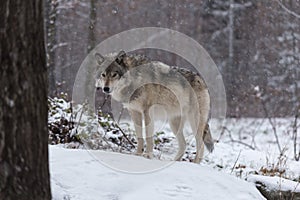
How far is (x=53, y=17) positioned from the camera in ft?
40.2

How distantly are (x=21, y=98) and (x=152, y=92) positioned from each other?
3528mm

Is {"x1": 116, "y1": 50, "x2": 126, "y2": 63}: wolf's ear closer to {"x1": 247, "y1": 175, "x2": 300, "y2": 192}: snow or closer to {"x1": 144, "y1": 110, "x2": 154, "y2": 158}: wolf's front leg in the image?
{"x1": 144, "y1": 110, "x2": 154, "y2": 158}: wolf's front leg

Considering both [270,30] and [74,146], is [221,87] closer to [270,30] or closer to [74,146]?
[270,30]

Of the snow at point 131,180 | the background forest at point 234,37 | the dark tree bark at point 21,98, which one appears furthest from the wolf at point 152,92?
the background forest at point 234,37

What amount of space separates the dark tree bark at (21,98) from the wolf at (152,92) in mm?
3139

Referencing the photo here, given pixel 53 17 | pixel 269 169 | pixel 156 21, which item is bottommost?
pixel 269 169

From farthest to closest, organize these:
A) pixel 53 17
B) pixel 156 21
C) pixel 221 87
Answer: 1. pixel 156 21
2. pixel 221 87
3. pixel 53 17

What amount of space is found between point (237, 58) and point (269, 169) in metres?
15.0

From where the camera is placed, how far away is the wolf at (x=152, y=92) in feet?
19.4

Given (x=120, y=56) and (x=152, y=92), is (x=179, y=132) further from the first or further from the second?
(x=120, y=56)

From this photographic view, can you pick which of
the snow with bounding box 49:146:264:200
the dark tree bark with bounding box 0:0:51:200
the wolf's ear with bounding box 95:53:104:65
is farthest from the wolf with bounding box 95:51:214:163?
the dark tree bark with bounding box 0:0:51:200

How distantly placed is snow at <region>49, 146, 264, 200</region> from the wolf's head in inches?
55.8

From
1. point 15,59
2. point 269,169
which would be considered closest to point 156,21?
point 269,169

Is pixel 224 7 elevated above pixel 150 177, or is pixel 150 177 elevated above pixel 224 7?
pixel 224 7
